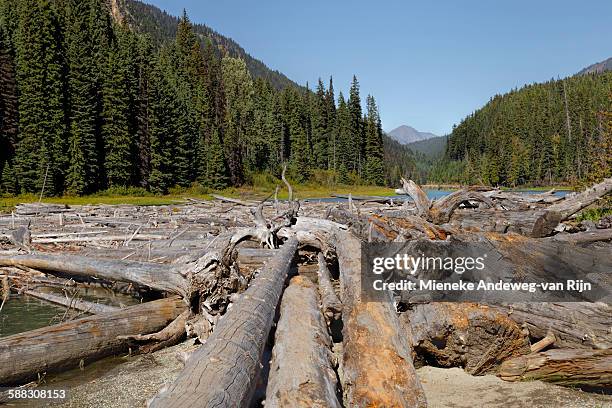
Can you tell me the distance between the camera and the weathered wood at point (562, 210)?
10.4m

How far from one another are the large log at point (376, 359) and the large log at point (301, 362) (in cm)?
22

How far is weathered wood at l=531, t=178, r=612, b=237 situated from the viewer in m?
10.4

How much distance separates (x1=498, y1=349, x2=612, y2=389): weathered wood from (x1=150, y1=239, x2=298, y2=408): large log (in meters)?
3.05

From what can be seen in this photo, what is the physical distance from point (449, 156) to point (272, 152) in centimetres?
13185

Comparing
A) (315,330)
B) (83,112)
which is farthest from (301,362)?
(83,112)

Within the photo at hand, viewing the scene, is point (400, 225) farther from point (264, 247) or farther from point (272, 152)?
point (272, 152)

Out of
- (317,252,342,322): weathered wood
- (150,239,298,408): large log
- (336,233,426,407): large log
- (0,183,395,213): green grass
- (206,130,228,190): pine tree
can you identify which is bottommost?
(317,252,342,322): weathered wood

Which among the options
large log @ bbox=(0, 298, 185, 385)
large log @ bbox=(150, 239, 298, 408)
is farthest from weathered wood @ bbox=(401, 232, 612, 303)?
large log @ bbox=(0, 298, 185, 385)

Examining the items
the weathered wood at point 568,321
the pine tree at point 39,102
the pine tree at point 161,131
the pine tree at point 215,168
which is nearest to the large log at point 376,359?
the weathered wood at point 568,321

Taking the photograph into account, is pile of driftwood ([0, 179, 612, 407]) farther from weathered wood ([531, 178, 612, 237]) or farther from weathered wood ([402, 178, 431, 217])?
weathered wood ([402, 178, 431, 217])

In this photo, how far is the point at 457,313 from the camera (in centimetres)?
536

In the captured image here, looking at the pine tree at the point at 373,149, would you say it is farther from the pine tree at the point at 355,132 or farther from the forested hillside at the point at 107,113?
the forested hillside at the point at 107,113

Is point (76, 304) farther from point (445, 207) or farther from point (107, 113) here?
point (107, 113)

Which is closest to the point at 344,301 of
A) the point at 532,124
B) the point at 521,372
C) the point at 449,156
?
the point at 521,372
